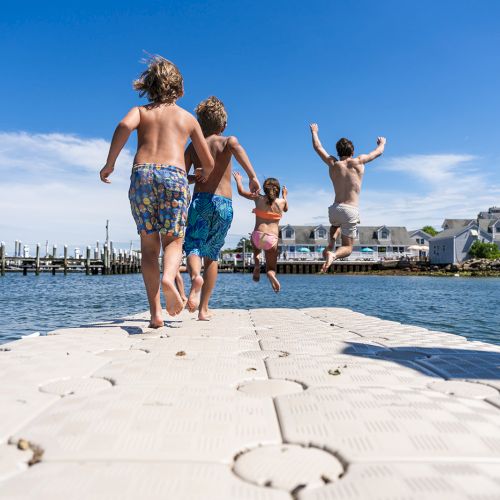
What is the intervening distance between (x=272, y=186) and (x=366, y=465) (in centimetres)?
547

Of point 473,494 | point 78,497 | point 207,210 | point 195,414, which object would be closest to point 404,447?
point 473,494

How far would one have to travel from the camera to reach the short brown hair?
6.83 m

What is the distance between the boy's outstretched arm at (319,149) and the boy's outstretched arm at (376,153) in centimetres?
37

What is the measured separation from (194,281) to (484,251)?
71.3m

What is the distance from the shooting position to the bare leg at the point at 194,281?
4773 mm

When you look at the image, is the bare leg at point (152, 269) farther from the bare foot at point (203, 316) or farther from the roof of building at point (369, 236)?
the roof of building at point (369, 236)

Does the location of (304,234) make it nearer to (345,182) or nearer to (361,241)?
(361,241)

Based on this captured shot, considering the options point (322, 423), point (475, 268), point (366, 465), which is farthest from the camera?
point (475, 268)

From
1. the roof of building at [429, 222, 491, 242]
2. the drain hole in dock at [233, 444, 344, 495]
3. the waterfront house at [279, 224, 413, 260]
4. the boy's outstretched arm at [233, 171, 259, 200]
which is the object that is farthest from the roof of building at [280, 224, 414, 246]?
the drain hole in dock at [233, 444, 344, 495]

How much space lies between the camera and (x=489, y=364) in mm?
2930

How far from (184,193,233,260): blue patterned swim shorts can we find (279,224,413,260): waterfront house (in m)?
66.7

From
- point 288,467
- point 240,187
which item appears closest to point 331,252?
point 240,187

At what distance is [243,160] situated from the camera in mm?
5086

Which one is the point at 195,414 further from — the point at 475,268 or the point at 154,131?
the point at 475,268
